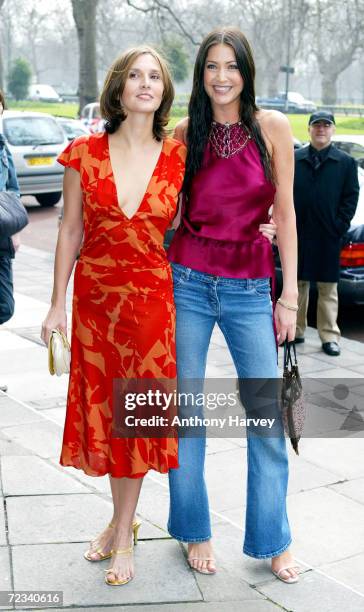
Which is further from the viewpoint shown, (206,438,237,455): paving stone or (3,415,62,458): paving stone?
(206,438,237,455): paving stone

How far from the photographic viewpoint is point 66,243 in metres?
3.42

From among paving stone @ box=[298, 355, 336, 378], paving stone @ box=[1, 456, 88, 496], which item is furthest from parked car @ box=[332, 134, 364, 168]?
paving stone @ box=[1, 456, 88, 496]

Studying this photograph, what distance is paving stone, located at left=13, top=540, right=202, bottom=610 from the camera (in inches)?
129

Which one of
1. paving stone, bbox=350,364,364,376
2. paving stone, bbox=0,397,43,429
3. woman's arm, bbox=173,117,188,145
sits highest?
woman's arm, bbox=173,117,188,145

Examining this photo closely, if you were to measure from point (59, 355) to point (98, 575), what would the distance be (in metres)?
0.81

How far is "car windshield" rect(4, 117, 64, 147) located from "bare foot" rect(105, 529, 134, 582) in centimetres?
1438

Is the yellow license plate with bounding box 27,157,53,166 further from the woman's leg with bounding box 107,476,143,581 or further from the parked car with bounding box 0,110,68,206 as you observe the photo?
the woman's leg with bounding box 107,476,143,581

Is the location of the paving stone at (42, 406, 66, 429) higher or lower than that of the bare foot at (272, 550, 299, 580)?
lower

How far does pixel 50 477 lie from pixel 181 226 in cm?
153

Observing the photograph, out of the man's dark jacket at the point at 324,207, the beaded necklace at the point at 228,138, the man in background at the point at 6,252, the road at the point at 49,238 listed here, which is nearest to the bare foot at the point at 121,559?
the beaded necklace at the point at 228,138

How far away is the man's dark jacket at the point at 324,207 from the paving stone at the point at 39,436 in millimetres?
2910

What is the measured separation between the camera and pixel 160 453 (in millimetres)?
3418

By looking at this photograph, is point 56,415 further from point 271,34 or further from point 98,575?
point 271,34

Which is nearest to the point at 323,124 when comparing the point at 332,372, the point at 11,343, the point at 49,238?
the point at 332,372
